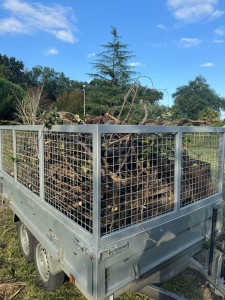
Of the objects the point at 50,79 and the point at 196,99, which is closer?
the point at 196,99

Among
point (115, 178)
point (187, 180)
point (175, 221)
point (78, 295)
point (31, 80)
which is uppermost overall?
point (31, 80)

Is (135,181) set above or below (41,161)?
below

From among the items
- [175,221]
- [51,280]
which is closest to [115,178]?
[175,221]

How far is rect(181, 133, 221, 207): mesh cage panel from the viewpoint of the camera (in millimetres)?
2340

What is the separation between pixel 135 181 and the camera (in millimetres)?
1992

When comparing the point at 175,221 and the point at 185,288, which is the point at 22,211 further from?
the point at 185,288

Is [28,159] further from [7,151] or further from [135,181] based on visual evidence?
[135,181]

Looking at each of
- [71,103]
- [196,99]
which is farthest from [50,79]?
[196,99]

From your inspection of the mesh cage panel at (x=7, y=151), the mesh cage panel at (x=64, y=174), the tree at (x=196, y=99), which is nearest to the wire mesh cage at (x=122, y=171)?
the mesh cage panel at (x=64, y=174)

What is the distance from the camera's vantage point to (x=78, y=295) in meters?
2.64

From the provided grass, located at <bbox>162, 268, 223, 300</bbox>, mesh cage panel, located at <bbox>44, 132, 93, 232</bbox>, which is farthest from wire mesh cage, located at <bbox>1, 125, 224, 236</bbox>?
grass, located at <bbox>162, 268, 223, 300</bbox>

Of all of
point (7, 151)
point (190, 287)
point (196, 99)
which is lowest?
point (190, 287)

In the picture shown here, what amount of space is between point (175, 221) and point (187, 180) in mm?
523

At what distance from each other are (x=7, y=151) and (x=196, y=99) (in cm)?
5297
